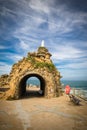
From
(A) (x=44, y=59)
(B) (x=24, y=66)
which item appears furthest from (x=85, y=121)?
(A) (x=44, y=59)

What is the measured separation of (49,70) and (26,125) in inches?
495

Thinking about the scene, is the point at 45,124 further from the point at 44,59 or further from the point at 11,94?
the point at 44,59

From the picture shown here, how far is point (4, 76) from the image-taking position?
31.5 m

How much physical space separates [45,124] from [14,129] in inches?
84.9

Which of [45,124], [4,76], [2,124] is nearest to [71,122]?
[45,124]

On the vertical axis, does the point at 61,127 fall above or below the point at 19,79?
below

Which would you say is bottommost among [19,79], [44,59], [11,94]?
[11,94]

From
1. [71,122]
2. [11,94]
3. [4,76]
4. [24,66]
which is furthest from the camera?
[4,76]

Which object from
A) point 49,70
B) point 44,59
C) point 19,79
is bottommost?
point 19,79

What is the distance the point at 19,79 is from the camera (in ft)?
63.5

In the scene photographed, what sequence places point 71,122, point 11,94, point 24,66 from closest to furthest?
point 71,122 < point 11,94 < point 24,66

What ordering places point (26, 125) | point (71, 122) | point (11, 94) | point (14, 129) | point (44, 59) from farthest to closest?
point (44, 59) → point (11, 94) → point (71, 122) → point (26, 125) → point (14, 129)

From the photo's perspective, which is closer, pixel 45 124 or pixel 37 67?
pixel 45 124

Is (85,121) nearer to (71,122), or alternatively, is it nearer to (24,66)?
(71,122)
